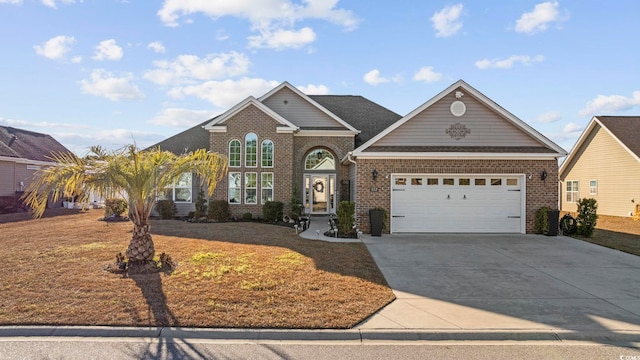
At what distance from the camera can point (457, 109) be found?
48.4 feet

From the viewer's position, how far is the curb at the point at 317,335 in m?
5.07

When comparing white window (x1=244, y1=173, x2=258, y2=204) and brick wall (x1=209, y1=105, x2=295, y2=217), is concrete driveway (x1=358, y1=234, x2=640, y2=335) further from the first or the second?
white window (x1=244, y1=173, x2=258, y2=204)

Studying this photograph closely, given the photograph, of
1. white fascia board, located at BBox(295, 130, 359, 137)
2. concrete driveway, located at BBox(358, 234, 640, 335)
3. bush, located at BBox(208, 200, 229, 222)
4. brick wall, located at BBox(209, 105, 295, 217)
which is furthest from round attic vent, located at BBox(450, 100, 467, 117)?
bush, located at BBox(208, 200, 229, 222)

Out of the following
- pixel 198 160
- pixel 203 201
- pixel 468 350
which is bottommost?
pixel 468 350

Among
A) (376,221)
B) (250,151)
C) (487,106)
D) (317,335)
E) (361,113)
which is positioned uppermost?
(361,113)

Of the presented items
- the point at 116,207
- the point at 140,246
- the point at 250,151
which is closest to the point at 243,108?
the point at 250,151

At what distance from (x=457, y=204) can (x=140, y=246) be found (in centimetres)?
1095

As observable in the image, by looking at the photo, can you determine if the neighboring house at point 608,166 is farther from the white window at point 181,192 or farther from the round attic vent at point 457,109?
the white window at point 181,192

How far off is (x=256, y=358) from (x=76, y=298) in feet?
12.1

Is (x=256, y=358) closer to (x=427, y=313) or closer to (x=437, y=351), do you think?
(x=437, y=351)

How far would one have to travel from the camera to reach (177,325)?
17.3 ft

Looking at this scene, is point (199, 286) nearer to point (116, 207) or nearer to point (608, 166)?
point (116, 207)

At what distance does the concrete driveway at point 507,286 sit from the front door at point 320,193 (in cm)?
825

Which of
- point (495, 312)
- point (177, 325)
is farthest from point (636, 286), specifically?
point (177, 325)
